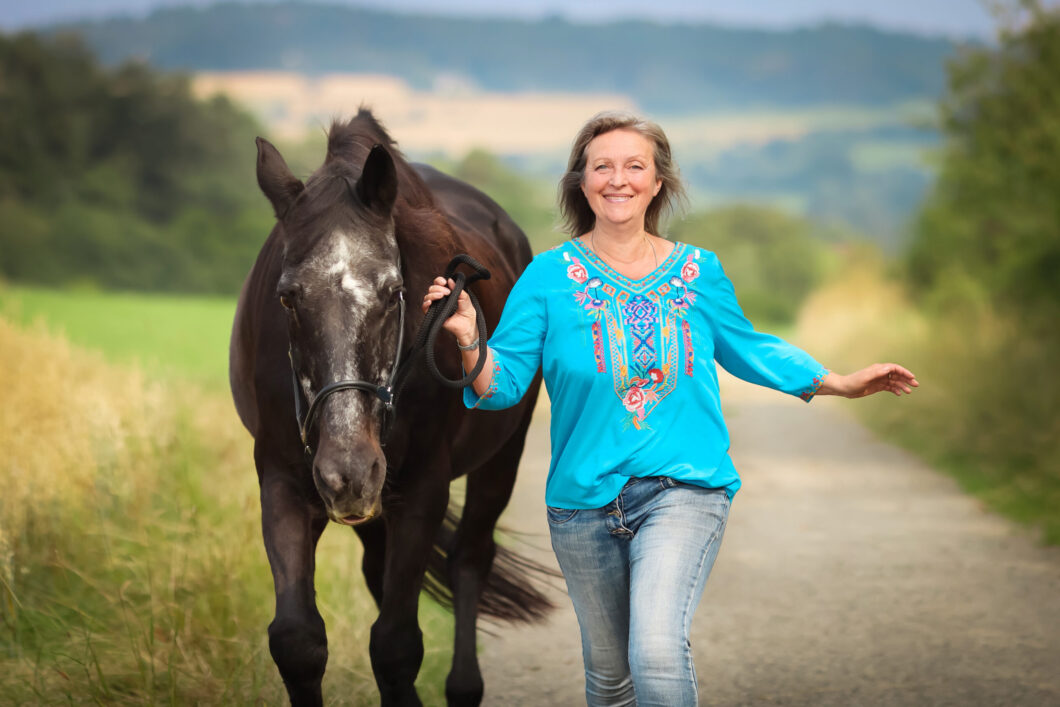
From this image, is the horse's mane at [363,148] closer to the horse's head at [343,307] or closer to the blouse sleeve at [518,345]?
the horse's head at [343,307]

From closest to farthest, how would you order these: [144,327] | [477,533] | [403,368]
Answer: [403,368]
[477,533]
[144,327]

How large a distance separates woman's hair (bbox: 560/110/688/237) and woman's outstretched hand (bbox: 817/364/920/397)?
0.71m

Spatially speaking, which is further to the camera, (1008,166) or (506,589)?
(1008,166)

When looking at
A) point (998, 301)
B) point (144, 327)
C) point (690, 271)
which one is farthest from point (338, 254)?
point (144, 327)

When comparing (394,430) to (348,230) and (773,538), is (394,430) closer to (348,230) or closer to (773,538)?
(348,230)

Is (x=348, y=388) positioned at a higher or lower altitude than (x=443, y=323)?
lower

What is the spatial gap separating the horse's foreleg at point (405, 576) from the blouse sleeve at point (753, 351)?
3.82 ft

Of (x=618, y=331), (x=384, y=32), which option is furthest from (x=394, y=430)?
(x=384, y=32)

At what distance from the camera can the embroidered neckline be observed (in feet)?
10.3

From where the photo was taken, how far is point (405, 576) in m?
3.71

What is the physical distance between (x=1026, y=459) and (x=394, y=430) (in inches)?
306

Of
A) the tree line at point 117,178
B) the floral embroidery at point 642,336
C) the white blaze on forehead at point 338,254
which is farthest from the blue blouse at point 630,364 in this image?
the tree line at point 117,178

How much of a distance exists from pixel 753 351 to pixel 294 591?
154 cm

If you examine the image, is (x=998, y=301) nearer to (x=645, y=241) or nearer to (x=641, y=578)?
(x=645, y=241)
